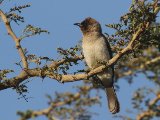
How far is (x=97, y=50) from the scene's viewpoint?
11.7 metres

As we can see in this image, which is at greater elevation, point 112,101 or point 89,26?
point 89,26

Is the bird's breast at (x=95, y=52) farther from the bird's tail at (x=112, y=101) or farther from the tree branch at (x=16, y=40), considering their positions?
the tree branch at (x=16, y=40)

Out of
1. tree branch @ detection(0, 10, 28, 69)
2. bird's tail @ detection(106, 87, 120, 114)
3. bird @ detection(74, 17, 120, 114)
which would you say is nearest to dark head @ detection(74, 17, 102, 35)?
bird @ detection(74, 17, 120, 114)

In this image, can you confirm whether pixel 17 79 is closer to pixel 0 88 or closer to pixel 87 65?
pixel 0 88

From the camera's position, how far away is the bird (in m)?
11.6

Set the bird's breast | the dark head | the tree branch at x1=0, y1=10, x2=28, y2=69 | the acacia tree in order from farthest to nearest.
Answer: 1. the dark head
2. the bird's breast
3. the tree branch at x1=0, y1=10, x2=28, y2=69
4. the acacia tree

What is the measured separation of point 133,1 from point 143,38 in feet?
2.72

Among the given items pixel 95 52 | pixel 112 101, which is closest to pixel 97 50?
pixel 95 52

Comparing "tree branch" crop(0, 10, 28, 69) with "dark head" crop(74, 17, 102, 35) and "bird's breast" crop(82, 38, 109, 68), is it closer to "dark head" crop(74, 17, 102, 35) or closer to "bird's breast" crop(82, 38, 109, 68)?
"bird's breast" crop(82, 38, 109, 68)

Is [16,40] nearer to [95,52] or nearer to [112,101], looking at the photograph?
[95,52]

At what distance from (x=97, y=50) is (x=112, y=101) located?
156 centimetres

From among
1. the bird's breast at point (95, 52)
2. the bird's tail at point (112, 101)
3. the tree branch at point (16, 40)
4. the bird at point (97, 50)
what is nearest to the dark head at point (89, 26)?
the bird at point (97, 50)

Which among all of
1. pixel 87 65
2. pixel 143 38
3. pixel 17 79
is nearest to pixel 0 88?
pixel 17 79

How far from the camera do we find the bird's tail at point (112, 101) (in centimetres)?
1162
